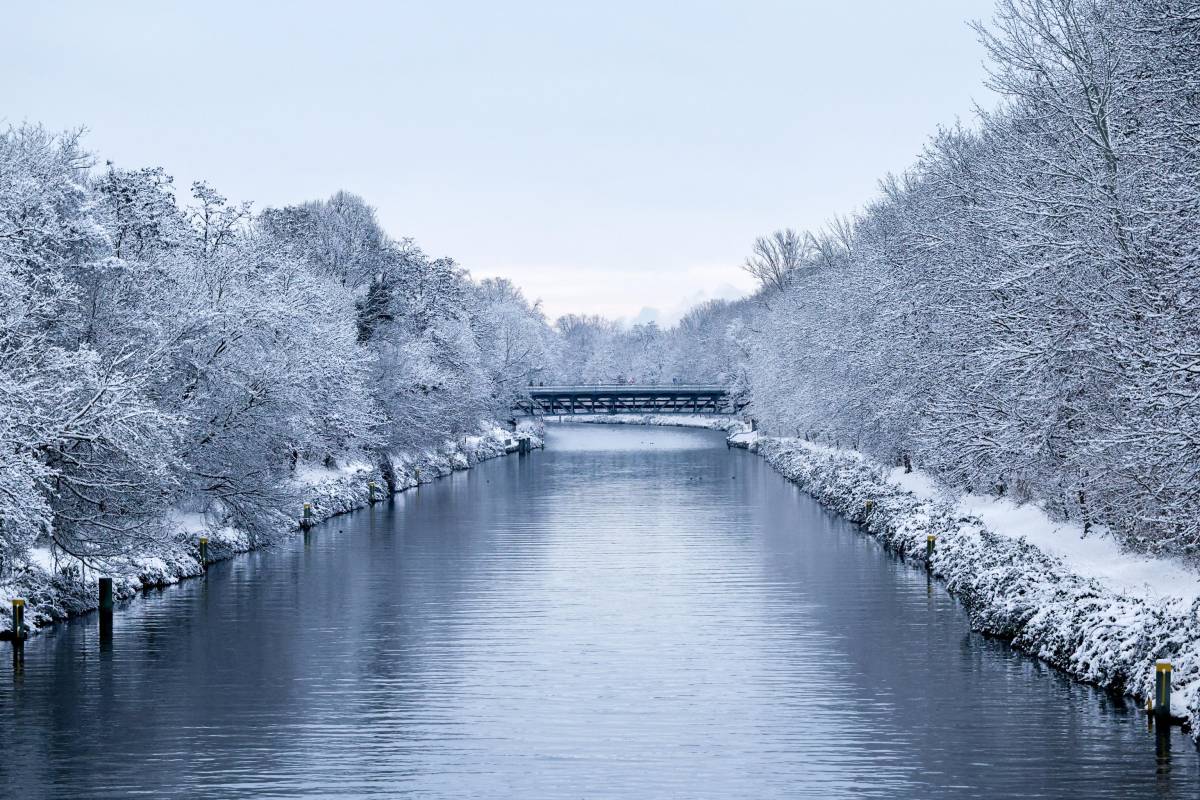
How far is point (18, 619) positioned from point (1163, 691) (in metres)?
20.2

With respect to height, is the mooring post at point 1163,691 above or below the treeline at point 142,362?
below

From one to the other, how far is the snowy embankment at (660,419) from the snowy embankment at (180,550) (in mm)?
78468

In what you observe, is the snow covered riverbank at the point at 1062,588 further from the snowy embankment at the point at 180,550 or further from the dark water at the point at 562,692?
the snowy embankment at the point at 180,550

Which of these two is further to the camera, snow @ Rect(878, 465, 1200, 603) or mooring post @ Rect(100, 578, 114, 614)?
mooring post @ Rect(100, 578, 114, 614)

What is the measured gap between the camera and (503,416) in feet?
361

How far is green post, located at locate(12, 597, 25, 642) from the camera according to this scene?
989 inches

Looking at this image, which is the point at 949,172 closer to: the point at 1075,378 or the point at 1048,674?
the point at 1075,378

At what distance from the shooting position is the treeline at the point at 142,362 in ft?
82.3

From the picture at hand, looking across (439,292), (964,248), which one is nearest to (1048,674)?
(964,248)

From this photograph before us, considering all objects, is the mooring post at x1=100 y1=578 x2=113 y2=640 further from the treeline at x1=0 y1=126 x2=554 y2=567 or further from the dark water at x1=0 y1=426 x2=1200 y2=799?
the treeline at x1=0 y1=126 x2=554 y2=567

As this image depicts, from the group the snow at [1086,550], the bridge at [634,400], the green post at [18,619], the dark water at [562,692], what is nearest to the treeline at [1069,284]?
the snow at [1086,550]

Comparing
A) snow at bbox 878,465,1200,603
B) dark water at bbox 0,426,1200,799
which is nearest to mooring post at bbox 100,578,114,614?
dark water at bbox 0,426,1200,799

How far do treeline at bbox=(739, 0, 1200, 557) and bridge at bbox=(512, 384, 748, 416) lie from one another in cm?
8710

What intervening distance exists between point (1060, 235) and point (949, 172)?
1604 centimetres
